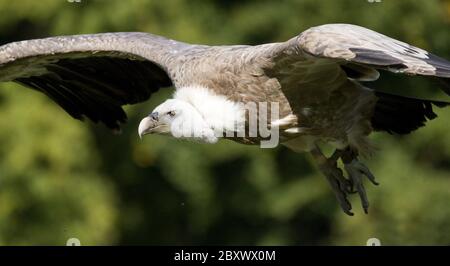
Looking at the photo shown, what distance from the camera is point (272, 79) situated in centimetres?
919

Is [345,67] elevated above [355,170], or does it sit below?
above

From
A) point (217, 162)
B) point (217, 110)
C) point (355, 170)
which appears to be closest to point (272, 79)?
point (217, 110)

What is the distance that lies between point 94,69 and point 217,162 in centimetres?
583

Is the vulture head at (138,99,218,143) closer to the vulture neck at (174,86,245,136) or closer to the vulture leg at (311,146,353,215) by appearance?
the vulture neck at (174,86,245,136)

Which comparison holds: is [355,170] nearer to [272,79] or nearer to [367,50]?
[272,79]

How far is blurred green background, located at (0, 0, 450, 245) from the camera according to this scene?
15.3 metres

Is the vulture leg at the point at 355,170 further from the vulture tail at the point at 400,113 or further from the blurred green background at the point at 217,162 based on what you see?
the blurred green background at the point at 217,162

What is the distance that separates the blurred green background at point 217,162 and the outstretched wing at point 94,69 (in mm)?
4334

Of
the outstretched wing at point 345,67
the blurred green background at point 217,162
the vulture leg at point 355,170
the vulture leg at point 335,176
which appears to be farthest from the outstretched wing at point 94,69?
the blurred green background at point 217,162

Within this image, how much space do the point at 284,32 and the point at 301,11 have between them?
31 centimetres

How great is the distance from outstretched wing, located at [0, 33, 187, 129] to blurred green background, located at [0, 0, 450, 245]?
433 centimetres

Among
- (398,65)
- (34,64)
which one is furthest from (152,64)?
(398,65)
